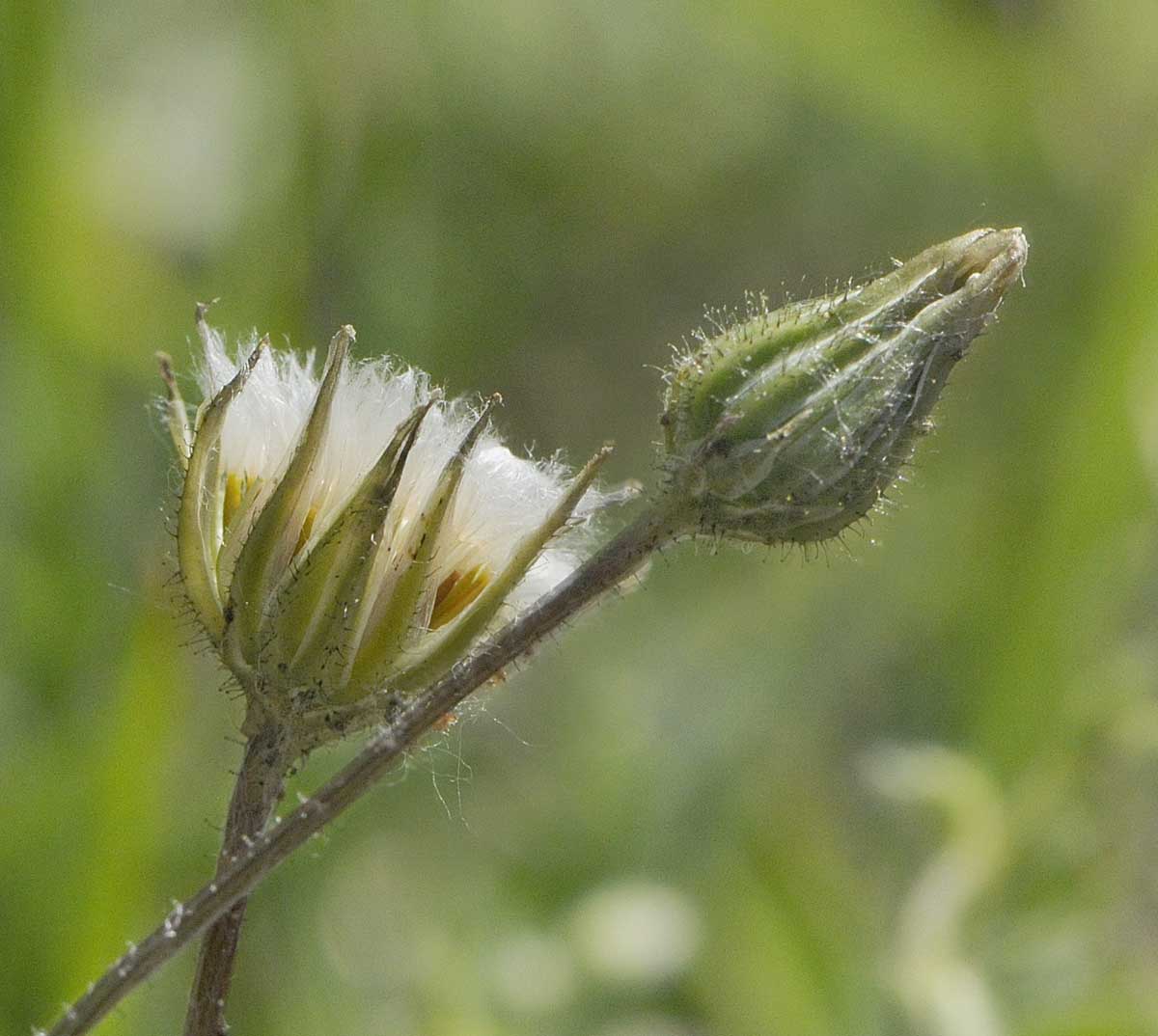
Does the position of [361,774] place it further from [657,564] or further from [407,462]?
[657,564]

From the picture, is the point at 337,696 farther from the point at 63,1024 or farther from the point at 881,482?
the point at 881,482

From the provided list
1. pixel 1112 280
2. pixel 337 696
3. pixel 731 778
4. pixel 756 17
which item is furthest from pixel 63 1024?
pixel 756 17

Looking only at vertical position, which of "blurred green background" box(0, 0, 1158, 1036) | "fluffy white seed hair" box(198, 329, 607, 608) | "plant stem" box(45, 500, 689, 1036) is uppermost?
"blurred green background" box(0, 0, 1158, 1036)

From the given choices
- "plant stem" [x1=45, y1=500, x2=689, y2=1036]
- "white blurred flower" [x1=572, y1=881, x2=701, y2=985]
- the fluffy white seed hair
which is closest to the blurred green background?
"white blurred flower" [x1=572, y1=881, x2=701, y2=985]

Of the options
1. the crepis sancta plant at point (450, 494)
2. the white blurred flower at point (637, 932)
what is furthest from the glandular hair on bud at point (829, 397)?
the white blurred flower at point (637, 932)

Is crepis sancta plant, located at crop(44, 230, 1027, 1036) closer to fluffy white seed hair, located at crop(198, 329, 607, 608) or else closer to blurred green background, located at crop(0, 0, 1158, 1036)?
fluffy white seed hair, located at crop(198, 329, 607, 608)

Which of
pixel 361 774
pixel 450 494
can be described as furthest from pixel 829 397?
pixel 361 774
